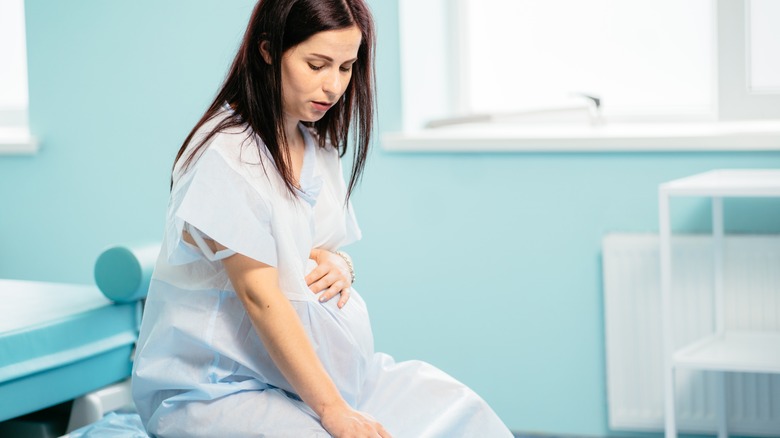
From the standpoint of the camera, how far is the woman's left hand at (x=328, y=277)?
1586 mm

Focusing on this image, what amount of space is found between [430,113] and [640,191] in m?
0.65

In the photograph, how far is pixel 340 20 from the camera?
58.1 inches

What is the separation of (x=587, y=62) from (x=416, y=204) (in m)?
0.61

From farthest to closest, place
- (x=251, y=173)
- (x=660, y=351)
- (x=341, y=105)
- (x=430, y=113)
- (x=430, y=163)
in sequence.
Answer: (x=430, y=113) < (x=430, y=163) < (x=660, y=351) < (x=341, y=105) < (x=251, y=173)

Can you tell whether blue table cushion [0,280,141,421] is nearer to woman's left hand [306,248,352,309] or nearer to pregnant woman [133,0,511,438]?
pregnant woman [133,0,511,438]

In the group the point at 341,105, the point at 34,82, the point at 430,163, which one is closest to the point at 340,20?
the point at 341,105

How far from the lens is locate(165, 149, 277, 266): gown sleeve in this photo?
1396 mm

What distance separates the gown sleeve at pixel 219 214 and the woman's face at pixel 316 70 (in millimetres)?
120

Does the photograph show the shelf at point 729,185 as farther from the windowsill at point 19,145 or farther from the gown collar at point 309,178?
the windowsill at point 19,145

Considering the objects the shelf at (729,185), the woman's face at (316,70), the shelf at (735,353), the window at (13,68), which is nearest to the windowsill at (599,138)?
the shelf at (729,185)

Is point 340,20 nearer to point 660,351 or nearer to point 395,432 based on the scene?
point 395,432

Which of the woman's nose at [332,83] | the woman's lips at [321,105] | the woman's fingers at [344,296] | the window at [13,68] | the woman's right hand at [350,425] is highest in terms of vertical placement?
the window at [13,68]

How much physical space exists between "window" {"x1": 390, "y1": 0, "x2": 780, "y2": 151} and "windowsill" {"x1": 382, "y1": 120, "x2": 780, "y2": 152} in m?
0.04

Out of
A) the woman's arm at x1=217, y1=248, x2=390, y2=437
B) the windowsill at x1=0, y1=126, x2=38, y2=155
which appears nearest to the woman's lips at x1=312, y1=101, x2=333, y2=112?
the woman's arm at x1=217, y1=248, x2=390, y2=437
